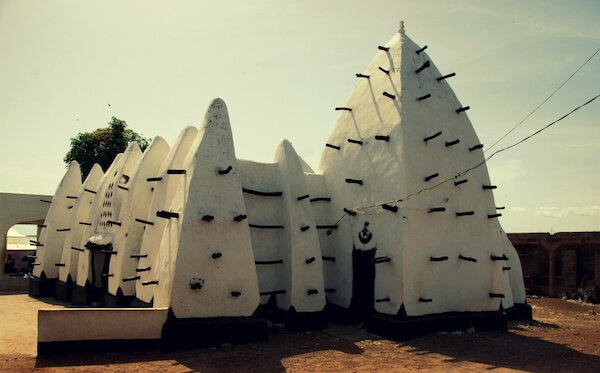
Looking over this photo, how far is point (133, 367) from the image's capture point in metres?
9.11

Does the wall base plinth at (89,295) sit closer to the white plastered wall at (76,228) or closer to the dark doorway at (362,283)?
the white plastered wall at (76,228)

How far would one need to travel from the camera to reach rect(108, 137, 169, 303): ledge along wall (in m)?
14.9

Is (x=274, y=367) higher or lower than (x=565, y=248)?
lower

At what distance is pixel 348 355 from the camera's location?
1065 centimetres

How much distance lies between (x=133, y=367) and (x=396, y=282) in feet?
21.7

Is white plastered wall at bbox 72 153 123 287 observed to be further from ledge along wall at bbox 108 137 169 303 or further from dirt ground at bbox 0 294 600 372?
dirt ground at bbox 0 294 600 372

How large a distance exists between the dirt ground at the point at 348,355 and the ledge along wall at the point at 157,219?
114 inches

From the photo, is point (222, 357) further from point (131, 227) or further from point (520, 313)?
point (520, 313)

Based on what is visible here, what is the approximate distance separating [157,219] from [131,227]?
2.22 m

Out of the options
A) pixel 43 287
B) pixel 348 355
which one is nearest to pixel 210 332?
pixel 348 355

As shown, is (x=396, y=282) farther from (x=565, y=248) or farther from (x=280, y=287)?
(x=565, y=248)

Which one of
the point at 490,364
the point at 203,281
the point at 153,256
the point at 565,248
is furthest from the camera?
the point at 565,248

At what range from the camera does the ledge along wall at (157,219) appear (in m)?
13.2

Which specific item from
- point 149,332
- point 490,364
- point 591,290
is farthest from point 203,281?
point 591,290
